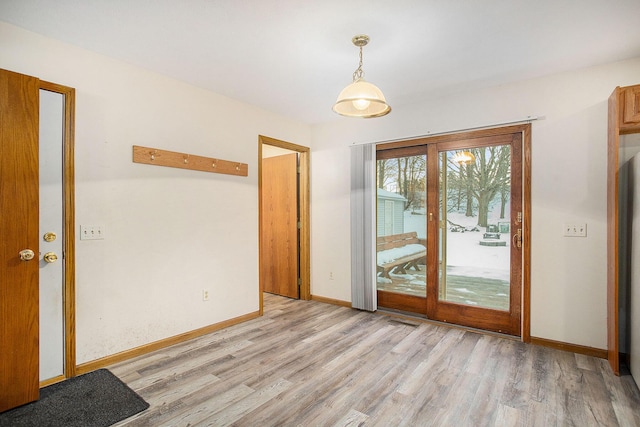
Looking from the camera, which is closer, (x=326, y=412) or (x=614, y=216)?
(x=326, y=412)

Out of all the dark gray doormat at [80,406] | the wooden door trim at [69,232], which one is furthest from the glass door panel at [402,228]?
the wooden door trim at [69,232]

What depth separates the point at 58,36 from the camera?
2.42 m

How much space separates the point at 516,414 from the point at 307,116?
12.6 ft

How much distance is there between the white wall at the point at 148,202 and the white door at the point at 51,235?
12 centimetres

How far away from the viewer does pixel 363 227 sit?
4234 millimetres

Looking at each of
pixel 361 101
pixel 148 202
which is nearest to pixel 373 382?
pixel 361 101

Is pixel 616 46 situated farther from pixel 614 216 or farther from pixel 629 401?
pixel 629 401

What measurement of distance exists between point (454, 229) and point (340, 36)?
2.43 m

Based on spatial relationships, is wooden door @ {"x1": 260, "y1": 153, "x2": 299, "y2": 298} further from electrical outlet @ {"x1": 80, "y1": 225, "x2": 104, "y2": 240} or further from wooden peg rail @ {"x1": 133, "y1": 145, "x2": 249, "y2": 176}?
electrical outlet @ {"x1": 80, "y1": 225, "x2": 104, "y2": 240}

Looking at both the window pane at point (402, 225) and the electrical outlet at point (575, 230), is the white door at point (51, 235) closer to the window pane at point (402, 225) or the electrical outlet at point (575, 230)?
the window pane at point (402, 225)

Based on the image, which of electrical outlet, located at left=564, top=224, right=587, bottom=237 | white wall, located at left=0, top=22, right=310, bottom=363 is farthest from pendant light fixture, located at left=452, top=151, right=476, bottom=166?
white wall, located at left=0, top=22, right=310, bottom=363

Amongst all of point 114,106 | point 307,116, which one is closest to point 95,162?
Answer: point 114,106

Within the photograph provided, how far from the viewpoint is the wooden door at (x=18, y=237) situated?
2094 mm

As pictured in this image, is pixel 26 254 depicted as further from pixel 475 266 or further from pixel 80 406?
pixel 475 266
